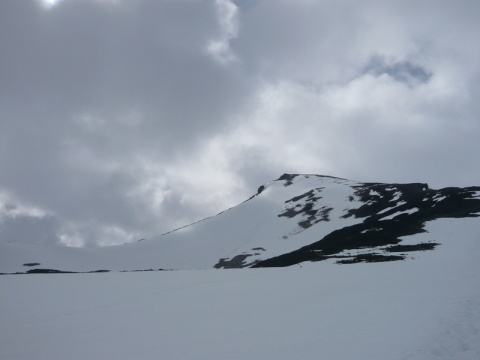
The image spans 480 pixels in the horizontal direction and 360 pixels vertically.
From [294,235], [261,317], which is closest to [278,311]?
[261,317]

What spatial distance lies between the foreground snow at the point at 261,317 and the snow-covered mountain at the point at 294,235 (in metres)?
15.4

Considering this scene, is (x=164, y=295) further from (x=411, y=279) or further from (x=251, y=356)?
(x=411, y=279)

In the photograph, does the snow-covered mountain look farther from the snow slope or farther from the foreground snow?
the foreground snow

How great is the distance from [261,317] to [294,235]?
7472 cm

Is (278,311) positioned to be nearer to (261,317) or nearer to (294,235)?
(261,317)

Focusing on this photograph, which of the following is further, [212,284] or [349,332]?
[212,284]

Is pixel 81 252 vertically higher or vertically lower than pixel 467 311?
higher

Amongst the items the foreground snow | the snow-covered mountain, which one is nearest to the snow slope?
the foreground snow

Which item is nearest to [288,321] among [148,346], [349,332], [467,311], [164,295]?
[349,332]

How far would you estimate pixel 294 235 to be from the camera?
90.2 metres

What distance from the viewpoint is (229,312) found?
1819 centimetres

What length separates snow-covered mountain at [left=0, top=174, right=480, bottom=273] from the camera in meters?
50.0

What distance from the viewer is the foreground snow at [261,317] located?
1284 centimetres

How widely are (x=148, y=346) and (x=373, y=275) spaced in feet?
56.2
